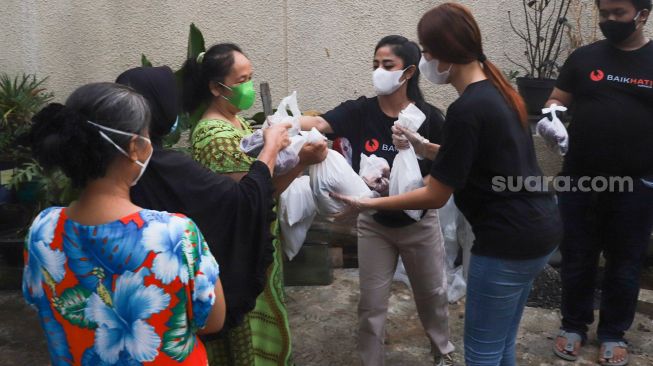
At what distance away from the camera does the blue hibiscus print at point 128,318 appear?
61.8 inches

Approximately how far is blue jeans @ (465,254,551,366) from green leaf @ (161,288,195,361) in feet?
3.94

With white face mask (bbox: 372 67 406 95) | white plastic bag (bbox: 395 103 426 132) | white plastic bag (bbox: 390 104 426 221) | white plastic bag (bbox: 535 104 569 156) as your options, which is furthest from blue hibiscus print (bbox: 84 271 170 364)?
white plastic bag (bbox: 535 104 569 156)

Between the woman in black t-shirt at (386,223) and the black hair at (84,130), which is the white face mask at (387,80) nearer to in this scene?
the woman in black t-shirt at (386,223)

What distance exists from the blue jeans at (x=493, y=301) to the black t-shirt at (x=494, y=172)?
0.05 m

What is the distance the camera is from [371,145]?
3.33 m

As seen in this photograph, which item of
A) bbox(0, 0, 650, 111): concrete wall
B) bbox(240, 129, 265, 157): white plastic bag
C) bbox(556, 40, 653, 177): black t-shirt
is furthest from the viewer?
bbox(0, 0, 650, 111): concrete wall

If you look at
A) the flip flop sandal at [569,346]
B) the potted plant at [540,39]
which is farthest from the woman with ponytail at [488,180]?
the potted plant at [540,39]

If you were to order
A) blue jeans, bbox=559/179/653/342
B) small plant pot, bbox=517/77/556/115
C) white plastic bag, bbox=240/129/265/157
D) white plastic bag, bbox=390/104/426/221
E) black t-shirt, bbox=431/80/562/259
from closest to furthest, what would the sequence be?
black t-shirt, bbox=431/80/562/259 → white plastic bag, bbox=240/129/265/157 → white plastic bag, bbox=390/104/426/221 → blue jeans, bbox=559/179/653/342 → small plant pot, bbox=517/77/556/115

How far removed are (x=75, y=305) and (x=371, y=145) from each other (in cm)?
200

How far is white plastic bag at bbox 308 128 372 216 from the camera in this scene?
295 cm

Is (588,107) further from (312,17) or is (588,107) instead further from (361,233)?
(312,17)

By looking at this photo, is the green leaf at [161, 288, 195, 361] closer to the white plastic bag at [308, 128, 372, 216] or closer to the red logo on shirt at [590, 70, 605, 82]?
the white plastic bag at [308, 128, 372, 216]

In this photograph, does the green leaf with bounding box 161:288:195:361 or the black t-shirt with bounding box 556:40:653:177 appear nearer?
the green leaf with bounding box 161:288:195:361

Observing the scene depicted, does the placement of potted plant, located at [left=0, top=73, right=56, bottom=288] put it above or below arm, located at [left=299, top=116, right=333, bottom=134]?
below
